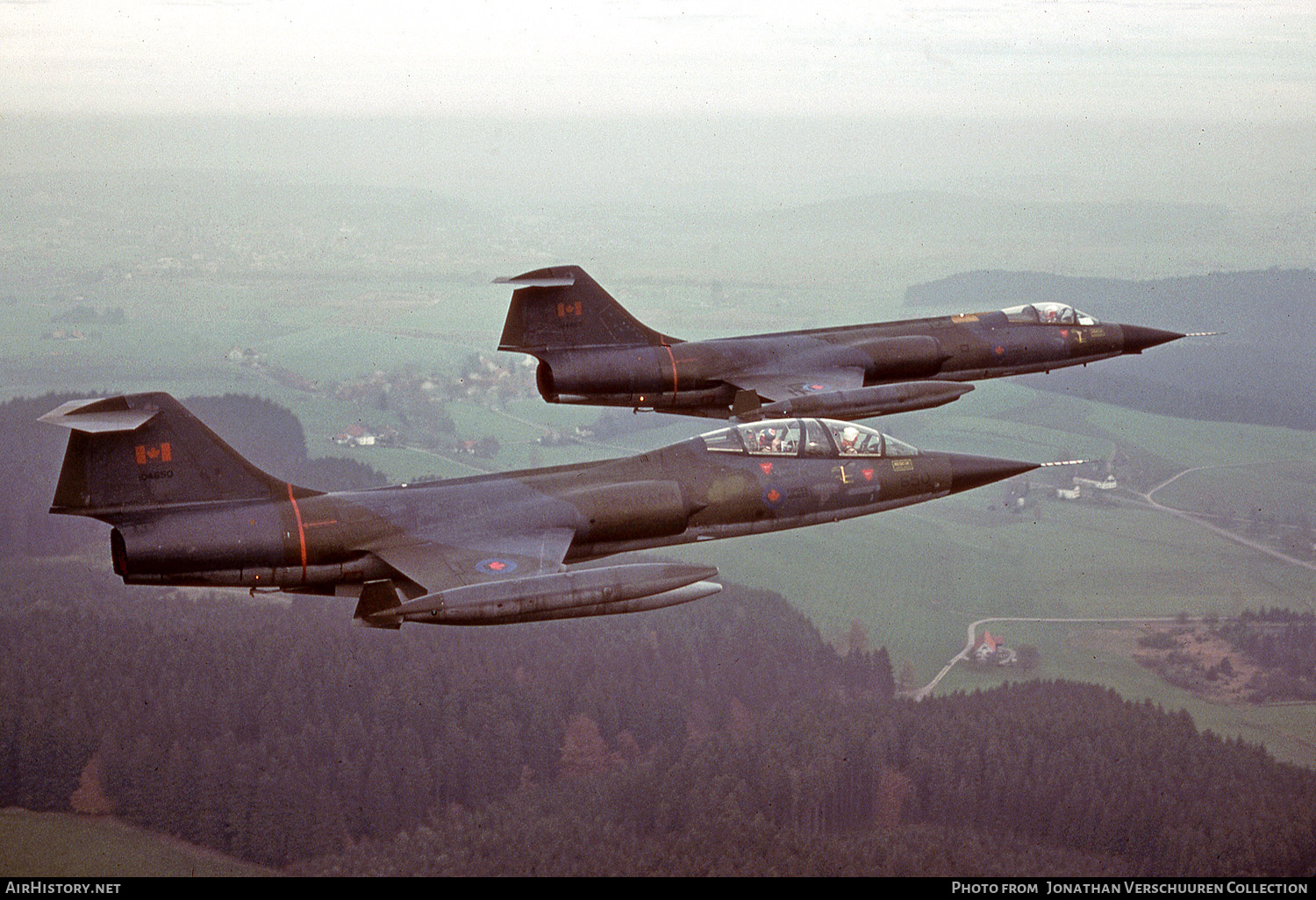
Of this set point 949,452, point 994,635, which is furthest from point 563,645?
point 949,452

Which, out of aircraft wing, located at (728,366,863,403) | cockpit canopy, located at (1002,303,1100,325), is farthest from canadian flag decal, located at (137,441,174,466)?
cockpit canopy, located at (1002,303,1100,325)

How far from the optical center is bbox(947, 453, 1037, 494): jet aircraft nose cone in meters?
26.9

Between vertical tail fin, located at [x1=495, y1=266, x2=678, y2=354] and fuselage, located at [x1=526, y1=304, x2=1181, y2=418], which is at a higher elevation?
vertical tail fin, located at [x1=495, y1=266, x2=678, y2=354]

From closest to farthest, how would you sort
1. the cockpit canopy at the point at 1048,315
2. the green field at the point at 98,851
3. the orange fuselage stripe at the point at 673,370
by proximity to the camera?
1. the orange fuselage stripe at the point at 673,370
2. the cockpit canopy at the point at 1048,315
3. the green field at the point at 98,851

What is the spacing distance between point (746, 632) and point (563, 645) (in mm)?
12090

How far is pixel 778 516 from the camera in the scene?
25.6m

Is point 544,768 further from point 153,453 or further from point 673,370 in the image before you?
point 153,453

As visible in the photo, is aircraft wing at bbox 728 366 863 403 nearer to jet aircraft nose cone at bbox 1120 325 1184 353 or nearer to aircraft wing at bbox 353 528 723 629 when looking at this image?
aircraft wing at bbox 353 528 723 629

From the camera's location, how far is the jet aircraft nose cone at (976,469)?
2688 centimetres

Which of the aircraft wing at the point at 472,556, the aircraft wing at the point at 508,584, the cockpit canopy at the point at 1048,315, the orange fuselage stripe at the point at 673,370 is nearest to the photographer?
the aircraft wing at the point at 508,584

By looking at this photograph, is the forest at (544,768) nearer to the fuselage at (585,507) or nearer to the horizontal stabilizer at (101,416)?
the fuselage at (585,507)

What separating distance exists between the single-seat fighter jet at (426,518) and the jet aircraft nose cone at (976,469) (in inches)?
127

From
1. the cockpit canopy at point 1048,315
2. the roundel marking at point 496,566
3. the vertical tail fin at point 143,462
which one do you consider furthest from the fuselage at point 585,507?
the cockpit canopy at point 1048,315

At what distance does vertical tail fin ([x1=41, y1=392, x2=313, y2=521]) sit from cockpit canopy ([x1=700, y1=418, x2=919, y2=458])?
8.35m
